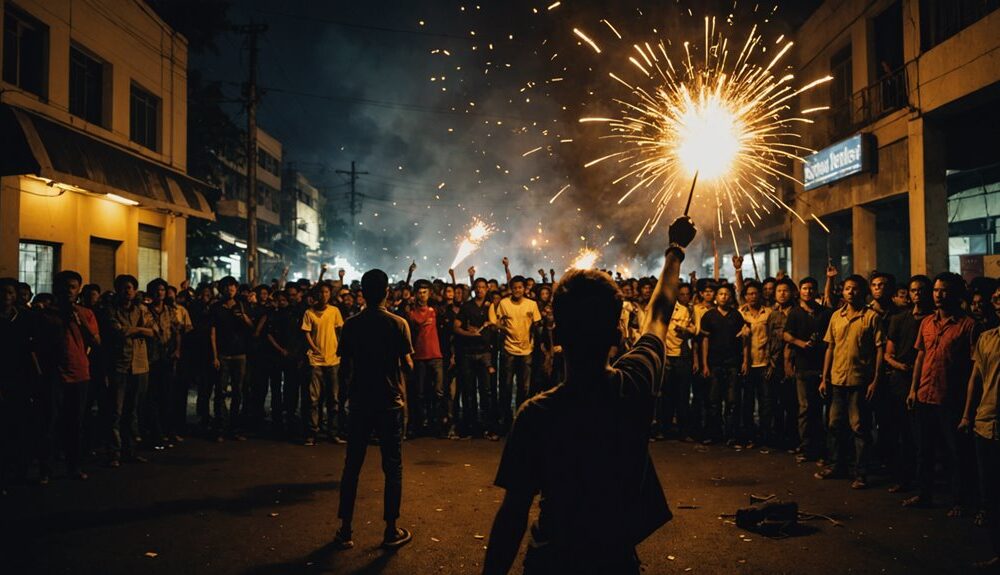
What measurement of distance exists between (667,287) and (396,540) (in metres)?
3.82

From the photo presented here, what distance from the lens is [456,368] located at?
10484mm

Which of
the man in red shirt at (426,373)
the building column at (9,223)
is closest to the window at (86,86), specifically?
the building column at (9,223)

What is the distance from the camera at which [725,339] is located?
30.8ft

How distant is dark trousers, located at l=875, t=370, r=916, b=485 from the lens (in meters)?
6.78

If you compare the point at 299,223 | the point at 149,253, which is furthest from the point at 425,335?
the point at 299,223

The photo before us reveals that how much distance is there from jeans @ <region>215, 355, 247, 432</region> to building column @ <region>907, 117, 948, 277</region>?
14708 millimetres

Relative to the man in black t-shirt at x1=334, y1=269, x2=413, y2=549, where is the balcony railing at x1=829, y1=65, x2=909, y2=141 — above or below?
above

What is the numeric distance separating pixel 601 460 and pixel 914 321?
262 inches

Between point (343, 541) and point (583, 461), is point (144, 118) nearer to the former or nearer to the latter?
point (343, 541)

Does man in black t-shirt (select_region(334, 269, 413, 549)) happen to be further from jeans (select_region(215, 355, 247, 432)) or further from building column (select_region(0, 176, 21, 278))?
building column (select_region(0, 176, 21, 278))


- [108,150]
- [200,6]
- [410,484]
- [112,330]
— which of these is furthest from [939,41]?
[200,6]

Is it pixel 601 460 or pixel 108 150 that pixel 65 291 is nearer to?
pixel 601 460

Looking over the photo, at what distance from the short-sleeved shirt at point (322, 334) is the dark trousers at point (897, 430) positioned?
757 centimetres

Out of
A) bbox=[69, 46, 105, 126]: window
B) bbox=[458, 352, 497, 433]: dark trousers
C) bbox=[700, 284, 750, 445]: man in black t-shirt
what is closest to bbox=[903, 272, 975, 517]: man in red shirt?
bbox=[700, 284, 750, 445]: man in black t-shirt
